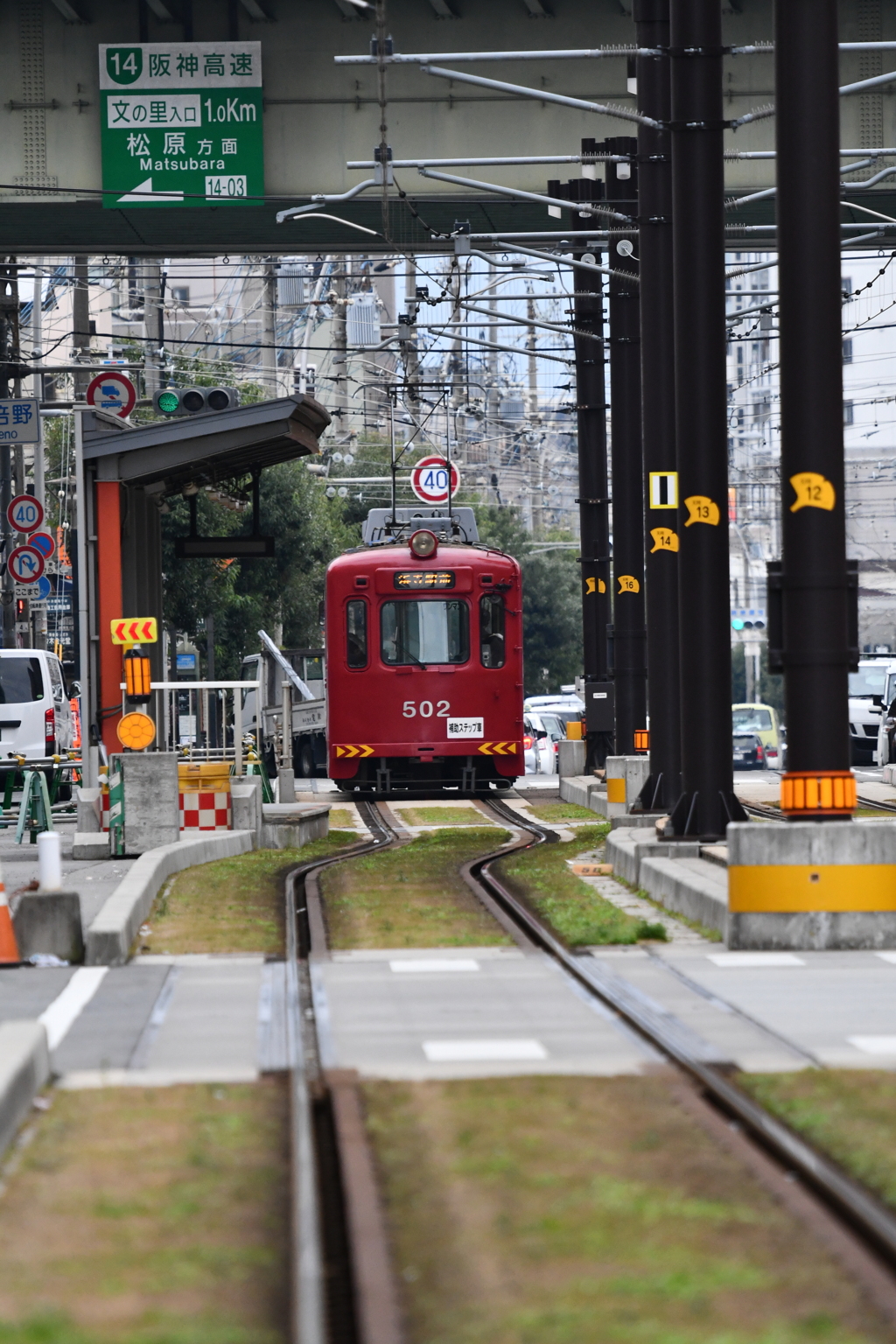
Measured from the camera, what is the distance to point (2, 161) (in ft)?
75.0

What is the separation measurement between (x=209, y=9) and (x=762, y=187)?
6382 millimetres

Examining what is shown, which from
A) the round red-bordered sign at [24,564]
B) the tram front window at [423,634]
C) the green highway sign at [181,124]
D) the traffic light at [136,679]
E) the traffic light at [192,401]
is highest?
the green highway sign at [181,124]

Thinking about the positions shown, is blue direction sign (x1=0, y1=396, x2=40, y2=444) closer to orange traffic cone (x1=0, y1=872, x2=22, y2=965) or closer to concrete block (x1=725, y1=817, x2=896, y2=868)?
orange traffic cone (x1=0, y1=872, x2=22, y2=965)

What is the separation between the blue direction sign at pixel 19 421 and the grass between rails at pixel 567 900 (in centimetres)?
1277

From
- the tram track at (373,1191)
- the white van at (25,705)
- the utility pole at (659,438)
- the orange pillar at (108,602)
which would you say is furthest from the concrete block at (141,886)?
the white van at (25,705)

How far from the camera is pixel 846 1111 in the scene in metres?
6.41

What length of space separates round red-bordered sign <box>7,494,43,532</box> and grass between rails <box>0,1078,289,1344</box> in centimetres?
2420

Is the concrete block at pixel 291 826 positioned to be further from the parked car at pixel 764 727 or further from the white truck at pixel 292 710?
the parked car at pixel 764 727

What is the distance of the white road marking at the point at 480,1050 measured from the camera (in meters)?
7.59

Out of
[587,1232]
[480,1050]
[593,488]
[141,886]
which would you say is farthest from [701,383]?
[593,488]

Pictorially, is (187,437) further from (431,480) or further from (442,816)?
(431,480)

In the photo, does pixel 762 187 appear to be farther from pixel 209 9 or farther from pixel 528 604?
pixel 528 604

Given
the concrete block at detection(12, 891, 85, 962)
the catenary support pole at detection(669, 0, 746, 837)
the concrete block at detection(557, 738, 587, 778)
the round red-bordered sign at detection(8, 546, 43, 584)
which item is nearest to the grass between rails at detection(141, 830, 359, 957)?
the concrete block at detection(12, 891, 85, 962)

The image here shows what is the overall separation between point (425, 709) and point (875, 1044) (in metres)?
19.6
